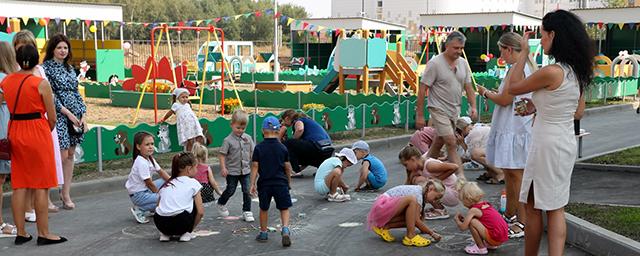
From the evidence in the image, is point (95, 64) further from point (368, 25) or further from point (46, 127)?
point (46, 127)

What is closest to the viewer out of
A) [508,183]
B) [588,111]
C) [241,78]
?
[508,183]

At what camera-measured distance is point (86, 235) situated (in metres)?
7.25

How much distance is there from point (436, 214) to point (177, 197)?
2685mm

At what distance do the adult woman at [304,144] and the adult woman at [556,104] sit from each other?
539 centimetres

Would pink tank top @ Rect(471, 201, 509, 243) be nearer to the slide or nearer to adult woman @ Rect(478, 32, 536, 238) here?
adult woman @ Rect(478, 32, 536, 238)

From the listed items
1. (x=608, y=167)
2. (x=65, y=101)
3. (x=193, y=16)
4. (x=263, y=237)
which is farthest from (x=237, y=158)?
(x=193, y=16)

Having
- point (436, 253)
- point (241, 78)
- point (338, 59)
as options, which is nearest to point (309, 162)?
point (436, 253)

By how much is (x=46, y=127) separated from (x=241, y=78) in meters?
28.4

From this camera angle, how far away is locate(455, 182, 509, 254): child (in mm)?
6430

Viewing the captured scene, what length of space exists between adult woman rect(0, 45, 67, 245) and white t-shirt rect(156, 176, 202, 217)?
3.23 feet

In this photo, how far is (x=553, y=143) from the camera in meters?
5.10

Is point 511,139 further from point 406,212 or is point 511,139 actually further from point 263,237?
point 263,237

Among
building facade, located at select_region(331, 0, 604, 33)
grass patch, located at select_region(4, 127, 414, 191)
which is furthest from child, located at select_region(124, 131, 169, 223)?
building facade, located at select_region(331, 0, 604, 33)

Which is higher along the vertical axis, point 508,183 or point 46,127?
point 46,127
